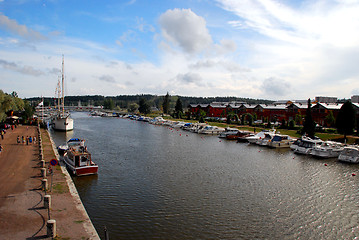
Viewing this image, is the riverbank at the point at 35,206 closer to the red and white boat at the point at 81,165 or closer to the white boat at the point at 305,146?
the red and white boat at the point at 81,165

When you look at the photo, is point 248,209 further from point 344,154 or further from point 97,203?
point 344,154

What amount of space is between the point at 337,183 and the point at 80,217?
28381 mm

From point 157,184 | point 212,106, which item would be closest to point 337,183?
point 157,184

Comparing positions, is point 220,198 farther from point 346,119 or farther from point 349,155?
point 346,119

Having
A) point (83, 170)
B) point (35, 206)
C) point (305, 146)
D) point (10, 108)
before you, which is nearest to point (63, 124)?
point (10, 108)

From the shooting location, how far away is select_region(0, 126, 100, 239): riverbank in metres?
14.8

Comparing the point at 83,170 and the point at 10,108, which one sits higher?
the point at 10,108

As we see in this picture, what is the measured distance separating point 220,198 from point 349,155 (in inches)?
1144

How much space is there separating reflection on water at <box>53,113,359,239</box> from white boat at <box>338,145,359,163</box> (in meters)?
2.14

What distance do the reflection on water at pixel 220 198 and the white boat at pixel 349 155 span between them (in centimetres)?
214

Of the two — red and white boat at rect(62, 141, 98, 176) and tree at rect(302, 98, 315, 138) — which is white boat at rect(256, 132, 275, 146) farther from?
red and white boat at rect(62, 141, 98, 176)

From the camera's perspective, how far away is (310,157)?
147 ft

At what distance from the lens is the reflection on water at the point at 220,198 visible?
18.6 m

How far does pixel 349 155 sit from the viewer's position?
136ft
